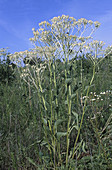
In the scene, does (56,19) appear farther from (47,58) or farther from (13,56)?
(13,56)

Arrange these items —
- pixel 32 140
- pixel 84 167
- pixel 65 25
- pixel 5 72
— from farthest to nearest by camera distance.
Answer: pixel 5 72, pixel 32 140, pixel 65 25, pixel 84 167

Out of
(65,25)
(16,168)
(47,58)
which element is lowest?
(16,168)

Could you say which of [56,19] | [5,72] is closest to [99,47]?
[56,19]

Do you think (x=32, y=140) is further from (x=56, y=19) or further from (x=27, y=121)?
(x=56, y=19)

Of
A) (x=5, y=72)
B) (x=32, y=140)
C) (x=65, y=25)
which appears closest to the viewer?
(x=65, y=25)

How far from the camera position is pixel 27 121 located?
3443 mm

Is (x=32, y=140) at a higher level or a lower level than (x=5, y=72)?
lower

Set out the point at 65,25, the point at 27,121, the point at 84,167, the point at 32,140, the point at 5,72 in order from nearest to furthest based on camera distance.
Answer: the point at 84,167
the point at 65,25
the point at 32,140
the point at 27,121
the point at 5,72

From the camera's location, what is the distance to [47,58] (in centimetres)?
239

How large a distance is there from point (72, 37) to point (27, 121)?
181 cm

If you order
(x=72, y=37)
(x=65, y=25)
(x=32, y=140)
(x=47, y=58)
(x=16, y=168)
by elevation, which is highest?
(x=65, y=25)

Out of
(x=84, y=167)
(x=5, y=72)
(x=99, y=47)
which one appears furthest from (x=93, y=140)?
(x=5, y=72)

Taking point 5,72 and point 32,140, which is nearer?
point 32,140

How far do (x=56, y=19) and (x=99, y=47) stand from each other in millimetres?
656
